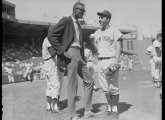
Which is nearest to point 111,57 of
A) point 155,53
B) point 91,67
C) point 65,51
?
point 65,51

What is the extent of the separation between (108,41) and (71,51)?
0.77 meters

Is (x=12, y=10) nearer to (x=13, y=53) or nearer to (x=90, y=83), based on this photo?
(x=13, y=53)

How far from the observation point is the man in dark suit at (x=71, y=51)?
4.90 metres

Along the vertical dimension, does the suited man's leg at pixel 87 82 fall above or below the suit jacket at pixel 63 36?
below

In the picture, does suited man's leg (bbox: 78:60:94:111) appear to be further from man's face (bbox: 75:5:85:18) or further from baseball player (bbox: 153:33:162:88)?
baseball player (bbox: 153:33:162:88)

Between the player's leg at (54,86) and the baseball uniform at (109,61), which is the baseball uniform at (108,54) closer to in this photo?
the baseball uniform at (109,61)

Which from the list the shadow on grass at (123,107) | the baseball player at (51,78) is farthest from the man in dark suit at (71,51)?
the baseball player at (51,78)

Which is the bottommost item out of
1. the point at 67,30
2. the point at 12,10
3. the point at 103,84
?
the point at 103,84

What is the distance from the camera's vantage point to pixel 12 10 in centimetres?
3616

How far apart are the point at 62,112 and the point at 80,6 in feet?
7.34

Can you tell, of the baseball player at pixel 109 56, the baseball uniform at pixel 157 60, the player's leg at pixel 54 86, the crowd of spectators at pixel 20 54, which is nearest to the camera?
the baseball player at pixel 109 56

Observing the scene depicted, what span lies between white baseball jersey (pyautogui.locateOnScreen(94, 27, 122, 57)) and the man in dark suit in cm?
42

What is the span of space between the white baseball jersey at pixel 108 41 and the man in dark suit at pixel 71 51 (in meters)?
0.42

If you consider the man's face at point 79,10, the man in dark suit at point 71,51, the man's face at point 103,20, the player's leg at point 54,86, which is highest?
the man's face at point 79,10
